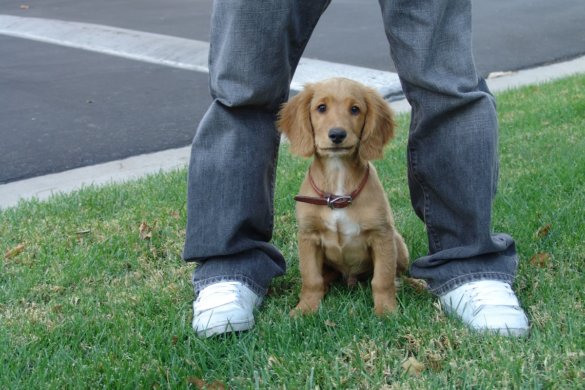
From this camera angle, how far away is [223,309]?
2627 mm

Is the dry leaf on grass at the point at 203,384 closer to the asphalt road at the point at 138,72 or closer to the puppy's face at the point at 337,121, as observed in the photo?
the puppy's face at the point at 337,121

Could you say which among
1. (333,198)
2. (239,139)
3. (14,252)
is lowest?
(14,252)

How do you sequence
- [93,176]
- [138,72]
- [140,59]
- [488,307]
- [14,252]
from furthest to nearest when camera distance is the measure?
[140,59] → [138,72] → [93,176] → [14,252] → [488,307]

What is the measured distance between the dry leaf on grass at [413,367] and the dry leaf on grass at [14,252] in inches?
78.8

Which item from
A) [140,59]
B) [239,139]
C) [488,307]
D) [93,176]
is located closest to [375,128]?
[239,139]

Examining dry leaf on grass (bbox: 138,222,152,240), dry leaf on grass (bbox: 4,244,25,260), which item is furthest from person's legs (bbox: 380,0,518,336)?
dry leaf on grass (bbox: 4,244,25,260)

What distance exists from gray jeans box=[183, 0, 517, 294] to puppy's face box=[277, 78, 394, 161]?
0.11 meters

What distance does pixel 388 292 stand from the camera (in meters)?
2.74

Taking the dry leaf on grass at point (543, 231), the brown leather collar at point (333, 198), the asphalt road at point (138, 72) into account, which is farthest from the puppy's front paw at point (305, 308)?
the asphalt road at point (138, 72)

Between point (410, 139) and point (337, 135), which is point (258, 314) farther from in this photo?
point (410, 139)

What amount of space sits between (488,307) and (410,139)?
2.19 feet

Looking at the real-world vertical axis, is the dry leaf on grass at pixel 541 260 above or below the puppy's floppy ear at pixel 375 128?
below

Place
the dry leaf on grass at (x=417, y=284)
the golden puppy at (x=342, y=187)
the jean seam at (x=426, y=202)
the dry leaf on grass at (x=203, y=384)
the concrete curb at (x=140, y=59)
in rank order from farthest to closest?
the concrete curb at (x=140, y=59) → the dry leaf on grass at (x=417, y=284) → the jean seam at (x=426, y=202) → the golden puppy at (x=342, y=187) → the dry leaf on grass at (x=203, y=384)

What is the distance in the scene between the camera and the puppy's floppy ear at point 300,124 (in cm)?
278
